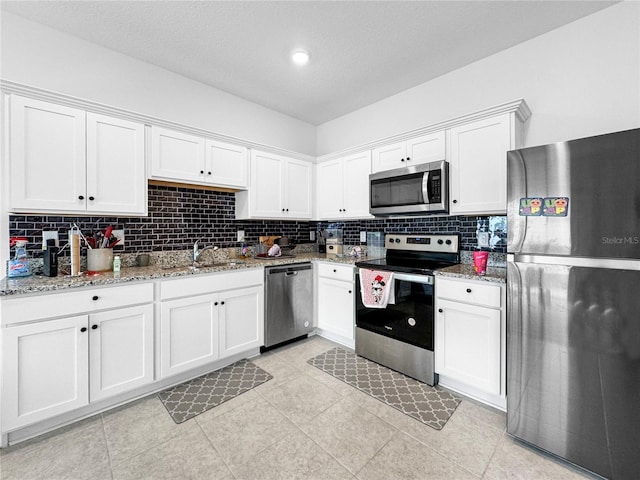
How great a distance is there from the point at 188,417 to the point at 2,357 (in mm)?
1112

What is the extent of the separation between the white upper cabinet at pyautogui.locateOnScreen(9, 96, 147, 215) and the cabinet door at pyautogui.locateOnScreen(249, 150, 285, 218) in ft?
3.56

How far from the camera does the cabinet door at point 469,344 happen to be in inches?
77.3

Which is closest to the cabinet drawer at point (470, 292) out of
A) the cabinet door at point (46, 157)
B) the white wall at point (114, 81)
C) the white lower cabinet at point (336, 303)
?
the white lower cabinet at point (336, 303)

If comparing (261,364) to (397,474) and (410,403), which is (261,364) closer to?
(410,403)

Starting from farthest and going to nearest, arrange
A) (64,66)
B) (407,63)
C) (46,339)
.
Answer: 1. (407,63)
2. (64,66)
3. (46,339)

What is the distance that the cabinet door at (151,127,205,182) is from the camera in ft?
8.01

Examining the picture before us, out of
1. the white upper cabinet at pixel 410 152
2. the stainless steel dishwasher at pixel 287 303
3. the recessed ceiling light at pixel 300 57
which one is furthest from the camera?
the stainless steel dishwasher at pixel 287 303

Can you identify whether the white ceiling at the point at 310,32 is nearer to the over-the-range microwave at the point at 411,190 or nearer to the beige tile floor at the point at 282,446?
the over-the-range microwave at the point at 411,190

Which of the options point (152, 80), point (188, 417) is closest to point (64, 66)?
point (152, 80)

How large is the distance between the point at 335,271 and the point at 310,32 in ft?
7.13

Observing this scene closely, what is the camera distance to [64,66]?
2.22m

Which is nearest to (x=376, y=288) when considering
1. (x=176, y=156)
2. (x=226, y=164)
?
(x=226, y=164)

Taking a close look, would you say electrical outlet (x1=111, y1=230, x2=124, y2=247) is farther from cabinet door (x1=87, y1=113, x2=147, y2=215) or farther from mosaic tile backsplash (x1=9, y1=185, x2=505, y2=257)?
cabinet door (x1=87, y1=113, x2=147, y2=215)

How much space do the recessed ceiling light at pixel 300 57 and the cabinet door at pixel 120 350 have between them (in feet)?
7.87
